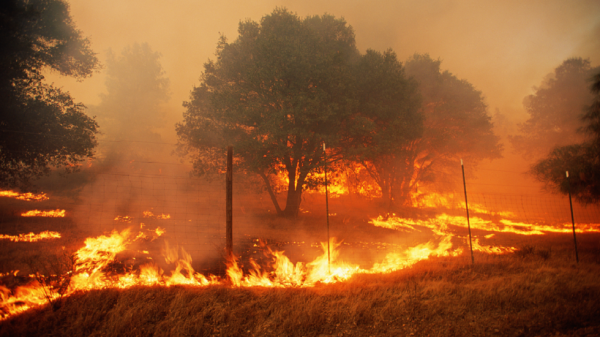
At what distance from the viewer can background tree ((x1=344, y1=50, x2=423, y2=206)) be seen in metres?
15.0

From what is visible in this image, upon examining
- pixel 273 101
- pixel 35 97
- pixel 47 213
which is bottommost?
pixel 47 213

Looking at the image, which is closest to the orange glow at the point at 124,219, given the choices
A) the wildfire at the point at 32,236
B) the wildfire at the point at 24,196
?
the wildfire at the point at 32,236

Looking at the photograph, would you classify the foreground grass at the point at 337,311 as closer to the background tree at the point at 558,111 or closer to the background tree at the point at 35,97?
the background tree at the point at 35,97

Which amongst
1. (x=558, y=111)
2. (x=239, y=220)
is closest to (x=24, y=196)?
(x=239, y=220)

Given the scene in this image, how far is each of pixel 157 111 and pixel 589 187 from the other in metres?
46.8

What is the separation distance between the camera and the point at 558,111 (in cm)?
2952

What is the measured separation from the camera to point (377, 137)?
49.8 ft

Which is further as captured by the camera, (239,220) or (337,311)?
(239,220)

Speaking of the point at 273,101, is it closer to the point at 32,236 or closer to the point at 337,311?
the point at 32,236

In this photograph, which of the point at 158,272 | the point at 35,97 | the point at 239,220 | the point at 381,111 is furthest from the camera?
the point at 381,111

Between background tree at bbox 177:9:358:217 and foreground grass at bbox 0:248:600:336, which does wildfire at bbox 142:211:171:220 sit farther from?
foreground grass at bbox 0:248:600:336

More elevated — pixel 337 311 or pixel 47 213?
Result: pixel 47 213

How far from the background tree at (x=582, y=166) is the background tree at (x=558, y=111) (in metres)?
20.9

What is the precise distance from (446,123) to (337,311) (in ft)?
75.9
